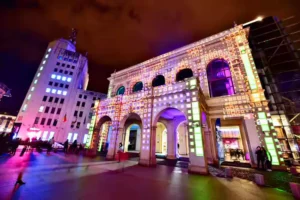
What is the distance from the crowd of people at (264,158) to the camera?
27.2 ft

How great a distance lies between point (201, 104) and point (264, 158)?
545 cm

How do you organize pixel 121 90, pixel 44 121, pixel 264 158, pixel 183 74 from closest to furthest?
pixel 264 158 < pixel 183 74 < pixel 121 90 < pixel 44 121

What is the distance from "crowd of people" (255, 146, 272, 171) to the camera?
830cm

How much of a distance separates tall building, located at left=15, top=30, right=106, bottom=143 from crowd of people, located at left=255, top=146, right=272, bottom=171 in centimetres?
3652

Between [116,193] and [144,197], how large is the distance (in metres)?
0.92

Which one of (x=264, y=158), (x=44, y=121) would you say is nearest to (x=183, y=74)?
(x=264, y=158)

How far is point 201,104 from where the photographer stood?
9297mm

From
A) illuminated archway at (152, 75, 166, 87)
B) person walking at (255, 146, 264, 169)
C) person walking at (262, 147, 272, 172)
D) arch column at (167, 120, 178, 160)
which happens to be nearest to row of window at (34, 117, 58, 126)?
illuminated archway at (152, 75, 166, 87)

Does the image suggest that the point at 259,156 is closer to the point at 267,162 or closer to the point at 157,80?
the point at 267,162

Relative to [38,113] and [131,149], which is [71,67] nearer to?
[38,113]

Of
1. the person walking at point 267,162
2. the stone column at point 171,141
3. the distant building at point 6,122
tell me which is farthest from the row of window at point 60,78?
the person walking at point 267,162

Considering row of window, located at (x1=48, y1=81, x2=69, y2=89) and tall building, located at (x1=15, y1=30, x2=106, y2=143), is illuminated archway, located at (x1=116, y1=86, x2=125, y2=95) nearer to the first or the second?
tall building, located at (x1=15, y1=30, x2=106, y2=143)

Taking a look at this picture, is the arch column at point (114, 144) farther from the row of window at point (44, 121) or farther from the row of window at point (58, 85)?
the row of window at point (58, 85)

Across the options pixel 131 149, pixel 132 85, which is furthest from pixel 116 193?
pixel 131 149
